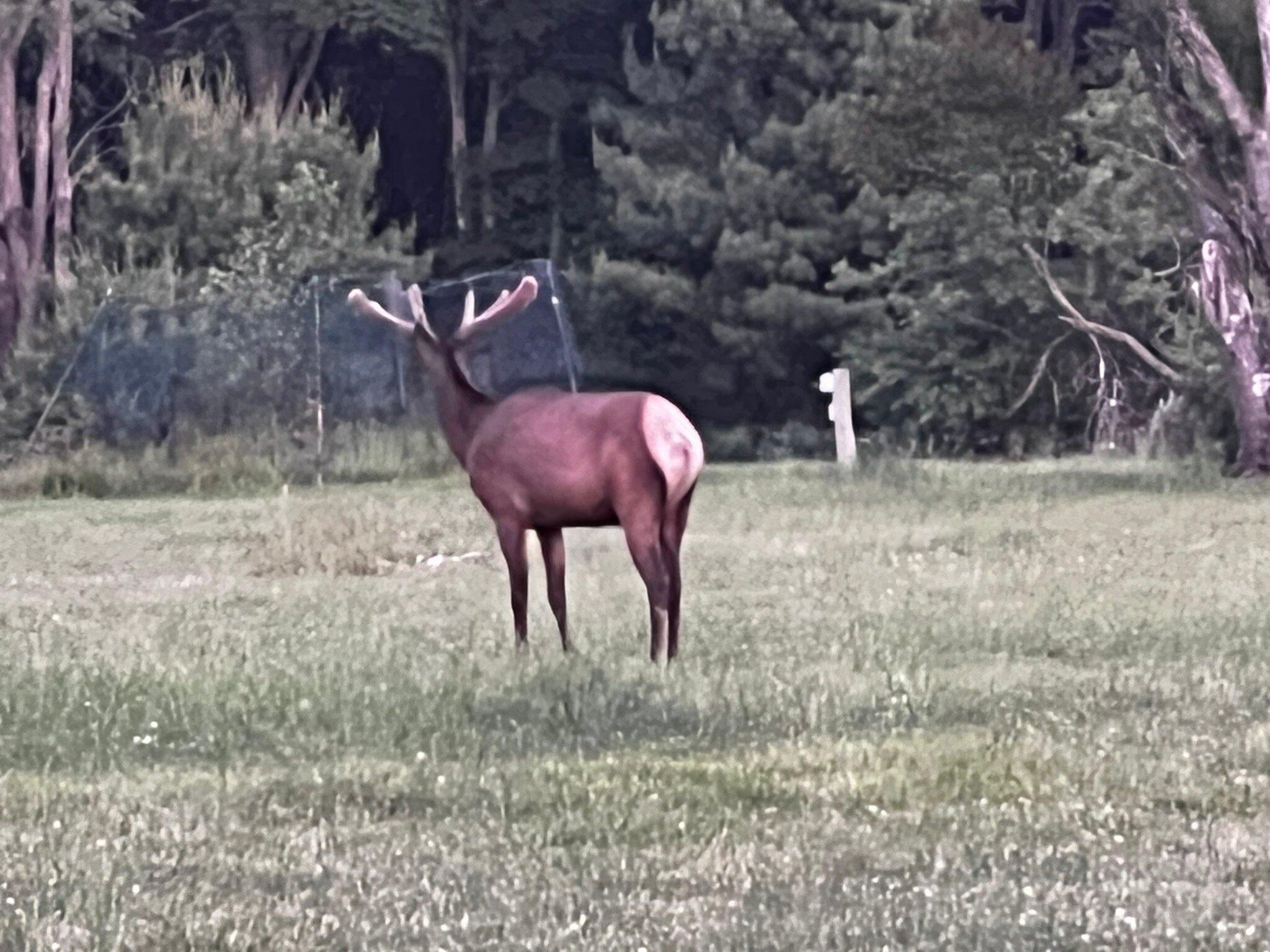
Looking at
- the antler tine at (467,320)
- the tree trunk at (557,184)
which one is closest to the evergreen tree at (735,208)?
the tree trunk at (557,184)

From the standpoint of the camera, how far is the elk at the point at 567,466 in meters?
11.0

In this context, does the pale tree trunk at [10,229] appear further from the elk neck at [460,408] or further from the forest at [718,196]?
the elk neck at [460,408]

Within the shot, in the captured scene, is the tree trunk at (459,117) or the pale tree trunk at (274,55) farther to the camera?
the tree trunk at (459,117)

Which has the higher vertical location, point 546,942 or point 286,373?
point 286,373

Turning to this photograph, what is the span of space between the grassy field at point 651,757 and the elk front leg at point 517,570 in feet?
0.56

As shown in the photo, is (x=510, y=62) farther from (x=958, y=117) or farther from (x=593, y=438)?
(x=593, y=438)

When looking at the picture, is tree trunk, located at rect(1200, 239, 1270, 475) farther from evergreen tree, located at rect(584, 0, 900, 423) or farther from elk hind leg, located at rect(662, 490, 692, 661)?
elk hind leg, located at rect(662, 490, 692, 661)

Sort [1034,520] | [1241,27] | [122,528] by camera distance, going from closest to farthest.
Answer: [1034,520] < [122,528] < [1241,27]

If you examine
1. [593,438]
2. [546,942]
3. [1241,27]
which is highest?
[1241,27]

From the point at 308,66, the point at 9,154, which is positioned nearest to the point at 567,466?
the point at 9,154

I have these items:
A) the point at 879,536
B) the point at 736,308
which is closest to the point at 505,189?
the point at 736,308

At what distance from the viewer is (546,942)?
242 inches

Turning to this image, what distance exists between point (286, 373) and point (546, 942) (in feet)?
80.1

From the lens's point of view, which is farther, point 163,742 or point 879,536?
point 879,536
